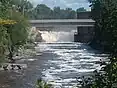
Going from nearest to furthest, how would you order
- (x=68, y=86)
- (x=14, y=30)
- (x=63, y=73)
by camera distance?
1. (x=68, y=86)
2. (x=63, y=73)
3. (x=14, y=30)

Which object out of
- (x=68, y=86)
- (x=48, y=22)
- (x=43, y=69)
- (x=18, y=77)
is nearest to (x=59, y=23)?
(x=48, y=22)

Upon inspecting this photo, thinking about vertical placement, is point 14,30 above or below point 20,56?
above

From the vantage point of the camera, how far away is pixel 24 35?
58.8 metres

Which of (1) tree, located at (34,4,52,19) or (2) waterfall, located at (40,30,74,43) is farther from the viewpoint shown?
(1) tree, located at (34,4,52,19)

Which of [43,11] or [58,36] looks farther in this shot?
[43,11]

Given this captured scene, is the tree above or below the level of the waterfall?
above

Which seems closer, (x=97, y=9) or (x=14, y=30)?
(x=14, y=30)

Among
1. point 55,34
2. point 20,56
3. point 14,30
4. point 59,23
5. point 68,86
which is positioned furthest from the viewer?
point 55,34

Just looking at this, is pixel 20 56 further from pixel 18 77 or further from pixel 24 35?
pixel 18 77

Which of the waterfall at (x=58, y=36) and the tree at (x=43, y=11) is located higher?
the tree at (x=43, y=11)

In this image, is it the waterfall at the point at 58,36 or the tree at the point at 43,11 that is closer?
the waterfall at the point at 58,36

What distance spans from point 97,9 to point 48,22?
27220 mm

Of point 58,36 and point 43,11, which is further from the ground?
point 43,11

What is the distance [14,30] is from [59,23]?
52.7 m
